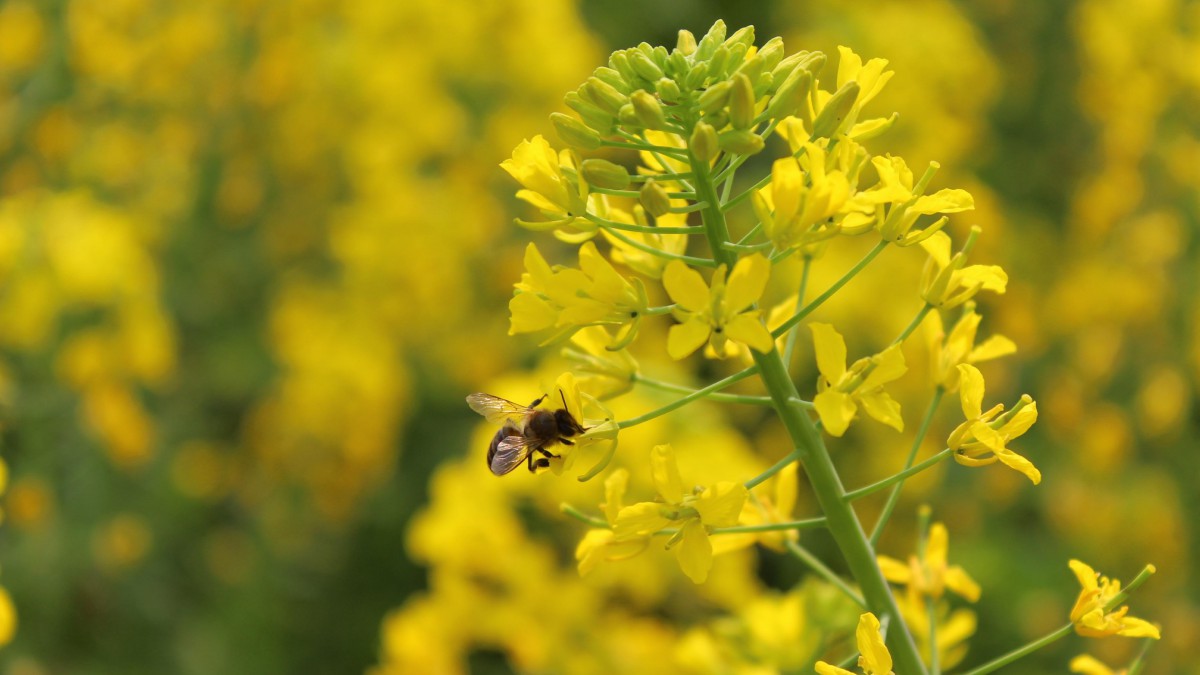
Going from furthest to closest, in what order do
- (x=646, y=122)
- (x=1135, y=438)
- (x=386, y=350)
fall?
(x=386, y=350) → (x=1135, y=438) → (x=646, y=122)

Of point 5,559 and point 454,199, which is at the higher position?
point 454,199

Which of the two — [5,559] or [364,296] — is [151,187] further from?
[5,559]

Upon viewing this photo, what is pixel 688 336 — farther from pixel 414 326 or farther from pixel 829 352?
pixel 414 326

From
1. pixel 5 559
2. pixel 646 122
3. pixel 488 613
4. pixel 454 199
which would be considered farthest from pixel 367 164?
pixel 646 122

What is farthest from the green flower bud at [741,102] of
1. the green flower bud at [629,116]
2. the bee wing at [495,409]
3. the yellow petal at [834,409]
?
the bee wing at [495,409]


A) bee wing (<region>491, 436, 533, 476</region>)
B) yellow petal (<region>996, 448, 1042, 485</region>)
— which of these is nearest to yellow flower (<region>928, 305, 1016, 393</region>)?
yellow petal (<region>996, 448, 1042, 485</region>)

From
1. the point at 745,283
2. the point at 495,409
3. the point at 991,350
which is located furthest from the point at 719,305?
the point at 495,409

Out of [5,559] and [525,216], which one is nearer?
[5,559]
